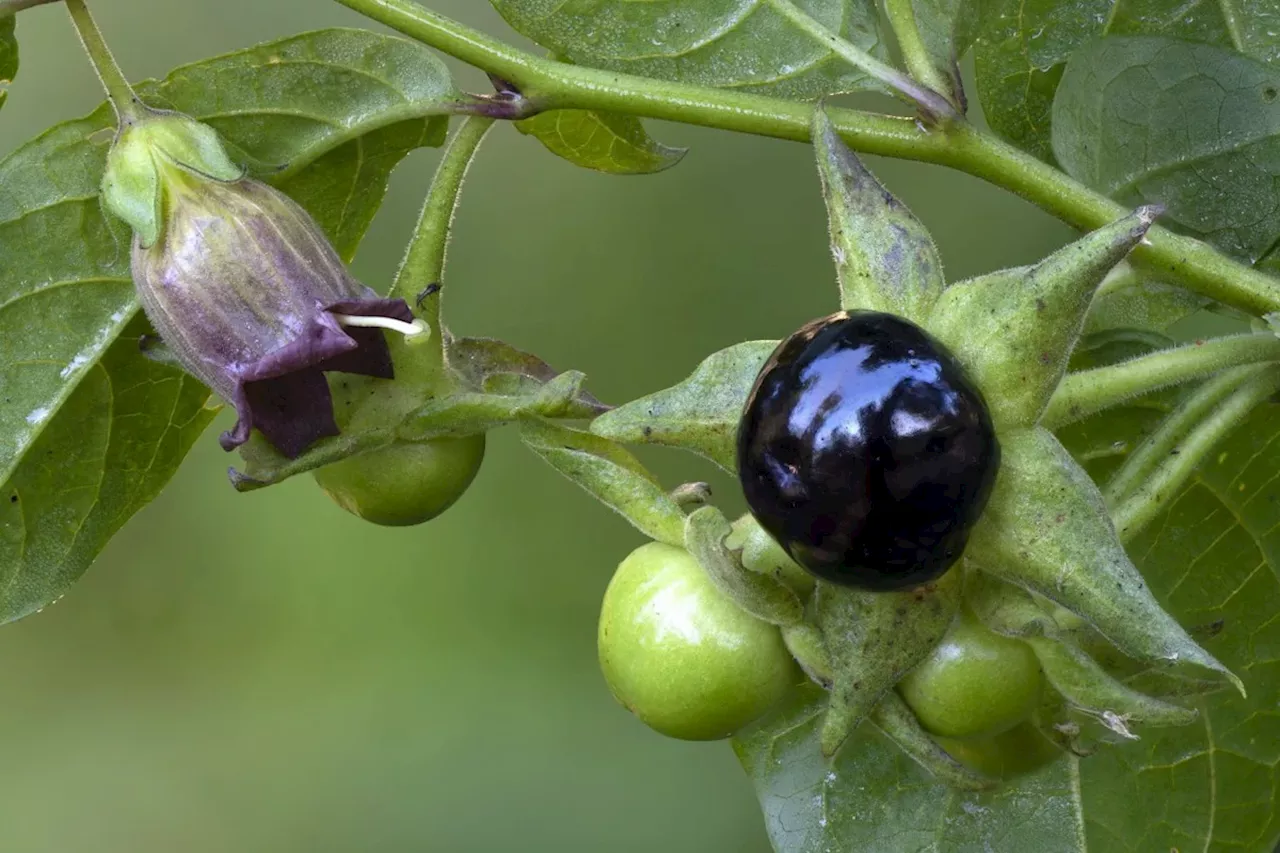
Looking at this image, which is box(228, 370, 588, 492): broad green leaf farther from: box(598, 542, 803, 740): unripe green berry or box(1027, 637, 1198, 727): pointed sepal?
box(1027, 637, 1198, 727): pointed sepal

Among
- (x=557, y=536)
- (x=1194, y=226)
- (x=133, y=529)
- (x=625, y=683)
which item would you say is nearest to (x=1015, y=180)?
(x=1194, y=226)

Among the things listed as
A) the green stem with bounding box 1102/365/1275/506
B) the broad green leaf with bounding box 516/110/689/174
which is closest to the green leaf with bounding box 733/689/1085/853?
the green stem with bounding box 1102/365/1275/506

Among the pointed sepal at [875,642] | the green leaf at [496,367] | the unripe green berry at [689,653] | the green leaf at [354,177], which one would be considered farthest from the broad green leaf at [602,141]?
the pointed sepal at [875,642]

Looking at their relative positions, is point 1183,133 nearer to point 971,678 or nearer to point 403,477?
point 971,678

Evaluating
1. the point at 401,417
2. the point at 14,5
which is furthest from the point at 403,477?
the point at 14,5

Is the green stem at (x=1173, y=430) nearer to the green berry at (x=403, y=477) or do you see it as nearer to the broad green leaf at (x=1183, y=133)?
the broad green leaf at (x=1183, y=133)

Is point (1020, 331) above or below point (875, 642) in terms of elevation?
above

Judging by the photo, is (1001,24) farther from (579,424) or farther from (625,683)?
(625,683)
